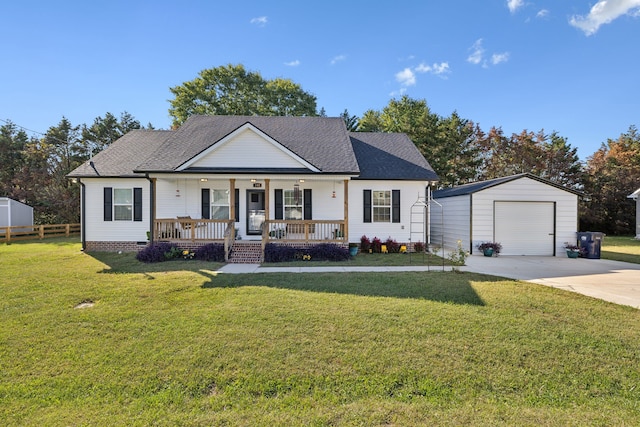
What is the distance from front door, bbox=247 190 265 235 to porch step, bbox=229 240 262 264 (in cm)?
178

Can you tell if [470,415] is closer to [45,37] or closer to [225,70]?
[45,37]

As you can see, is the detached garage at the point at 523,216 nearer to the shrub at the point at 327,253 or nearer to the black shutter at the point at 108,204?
the shrub at the point at 327,253

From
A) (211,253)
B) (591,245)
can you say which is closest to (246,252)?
(211,253)

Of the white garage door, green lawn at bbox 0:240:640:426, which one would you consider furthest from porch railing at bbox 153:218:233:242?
the white garage door

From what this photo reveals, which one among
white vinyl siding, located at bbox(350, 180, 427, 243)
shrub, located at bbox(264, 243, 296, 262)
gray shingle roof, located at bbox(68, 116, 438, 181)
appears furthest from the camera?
white vinyl siding, located at bbox(350, 180, 427, 243)

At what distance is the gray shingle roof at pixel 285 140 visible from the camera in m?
12.0

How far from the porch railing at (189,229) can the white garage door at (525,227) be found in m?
11.6

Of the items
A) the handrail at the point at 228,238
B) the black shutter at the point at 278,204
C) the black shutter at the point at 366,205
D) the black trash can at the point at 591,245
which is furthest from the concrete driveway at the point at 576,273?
the handrail at the point at 228,238

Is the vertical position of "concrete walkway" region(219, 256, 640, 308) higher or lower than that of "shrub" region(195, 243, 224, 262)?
lower

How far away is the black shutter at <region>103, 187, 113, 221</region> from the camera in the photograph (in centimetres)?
1294

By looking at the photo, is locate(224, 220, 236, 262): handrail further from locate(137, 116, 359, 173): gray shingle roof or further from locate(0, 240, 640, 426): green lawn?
locate(0, 240, 640, 426): green lawn

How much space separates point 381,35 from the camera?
14953 mm

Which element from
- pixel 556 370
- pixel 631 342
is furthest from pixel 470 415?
pixel 631 342

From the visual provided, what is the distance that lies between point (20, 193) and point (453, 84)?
37677 millimetres
